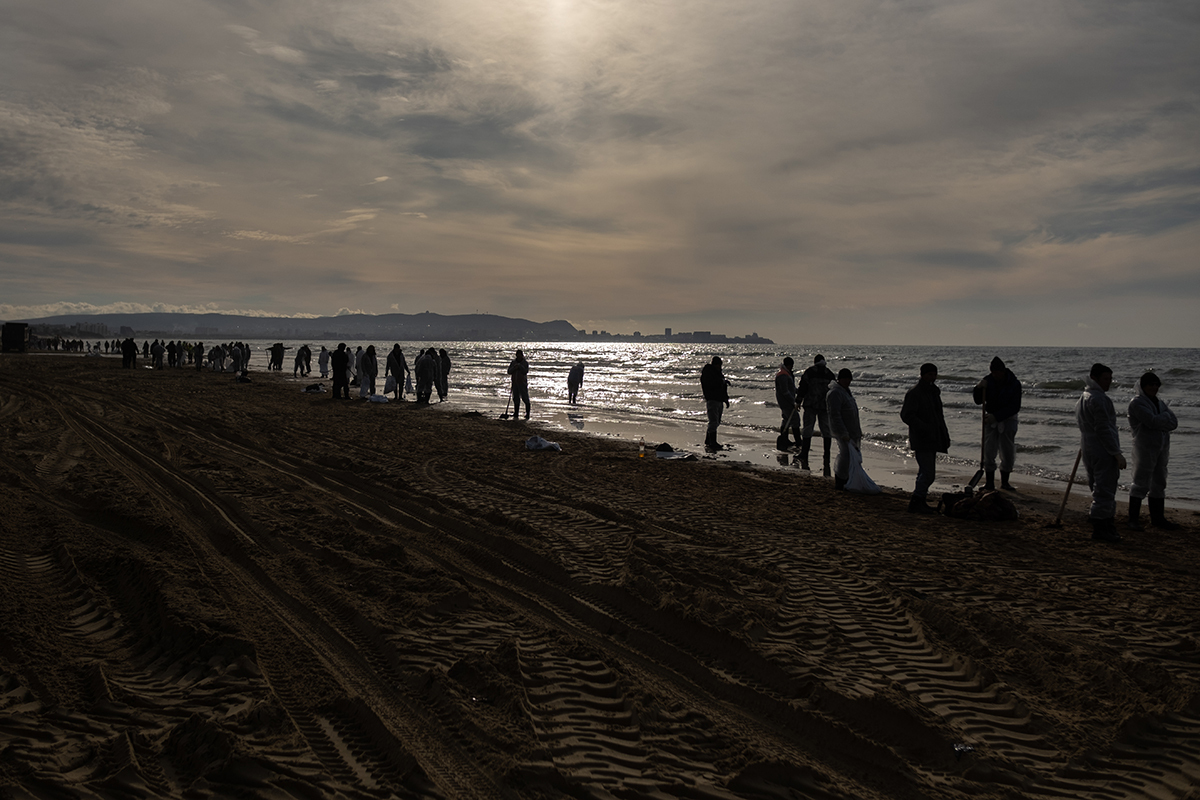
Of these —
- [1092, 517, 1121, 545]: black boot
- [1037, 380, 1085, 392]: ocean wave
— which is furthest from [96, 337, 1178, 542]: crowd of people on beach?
[1037, 380, 1085, 392]: ocean wave

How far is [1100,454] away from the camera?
7.37 m

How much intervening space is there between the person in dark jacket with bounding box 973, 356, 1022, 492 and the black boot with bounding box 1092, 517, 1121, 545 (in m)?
2.32

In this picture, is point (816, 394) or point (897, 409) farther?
point (897, 409)

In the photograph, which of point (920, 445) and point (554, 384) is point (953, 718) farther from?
point (554, 384)

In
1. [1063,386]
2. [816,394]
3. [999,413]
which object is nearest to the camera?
[999,413]

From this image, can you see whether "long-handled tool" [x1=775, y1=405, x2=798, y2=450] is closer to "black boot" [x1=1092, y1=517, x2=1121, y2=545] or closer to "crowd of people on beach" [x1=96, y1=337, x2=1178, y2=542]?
"crowd of people on beach" [x1=96, y1=337, x2=1178, y2=542]

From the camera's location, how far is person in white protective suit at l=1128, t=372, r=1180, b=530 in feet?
25.0

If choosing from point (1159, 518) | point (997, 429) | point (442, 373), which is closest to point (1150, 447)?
point (1159, 518)

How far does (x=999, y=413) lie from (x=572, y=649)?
8.40 meters

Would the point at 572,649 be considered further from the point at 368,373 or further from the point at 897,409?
the point at 897,409

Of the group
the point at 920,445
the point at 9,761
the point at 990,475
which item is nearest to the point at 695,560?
the point at 920,445

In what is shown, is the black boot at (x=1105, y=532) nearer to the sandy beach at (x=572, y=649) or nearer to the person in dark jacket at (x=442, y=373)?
the sandy beach at (x=572, y=649)

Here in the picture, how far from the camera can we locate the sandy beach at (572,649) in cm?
313

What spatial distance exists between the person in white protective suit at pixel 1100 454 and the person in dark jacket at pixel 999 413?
2230mm
